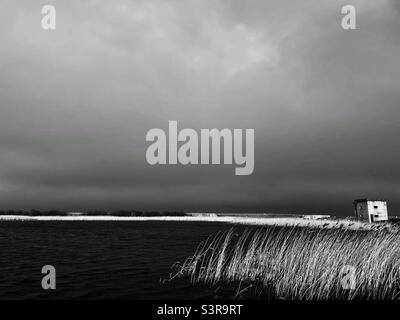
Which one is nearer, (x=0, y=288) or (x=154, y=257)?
(x=0, y=288)

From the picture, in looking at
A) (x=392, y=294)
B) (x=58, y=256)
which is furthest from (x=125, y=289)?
(x=58, y=256)

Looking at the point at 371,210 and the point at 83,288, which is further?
the point at 371,210

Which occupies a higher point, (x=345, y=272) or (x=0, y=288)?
(x=345, y=272)

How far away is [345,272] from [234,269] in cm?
488

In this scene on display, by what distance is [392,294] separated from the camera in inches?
473

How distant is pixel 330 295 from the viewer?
475 inches

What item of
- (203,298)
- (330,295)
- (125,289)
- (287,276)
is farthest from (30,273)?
(330,295)
